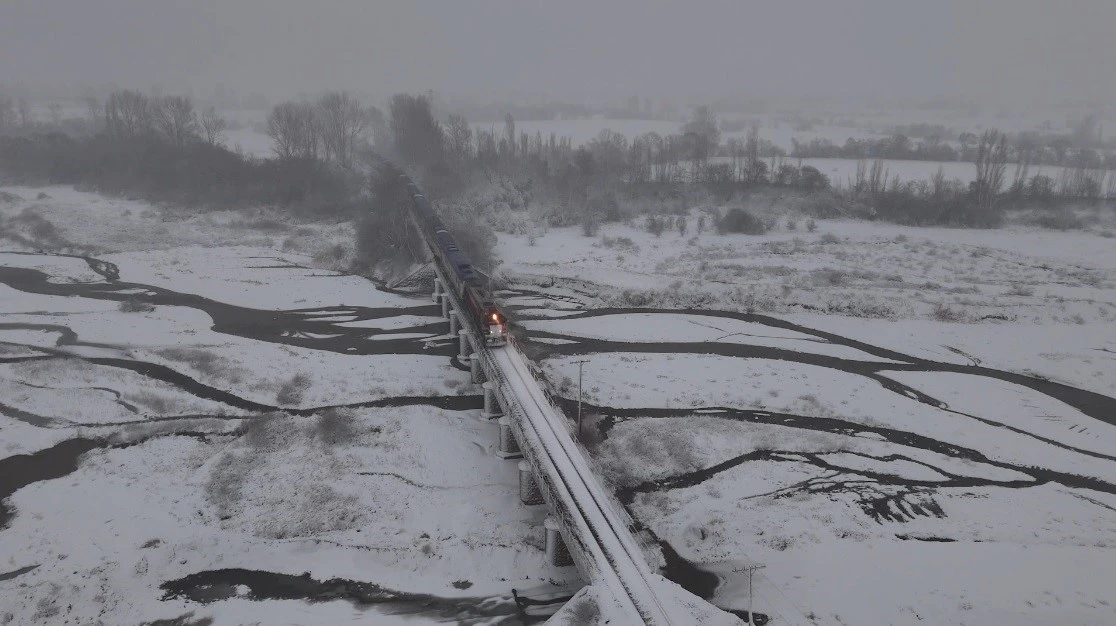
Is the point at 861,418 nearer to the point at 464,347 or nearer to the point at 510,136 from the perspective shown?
the point at 464,347

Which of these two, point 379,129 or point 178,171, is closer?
point 178,171

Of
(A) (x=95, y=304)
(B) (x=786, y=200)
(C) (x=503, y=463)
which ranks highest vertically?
(B) (x=786, y=200)

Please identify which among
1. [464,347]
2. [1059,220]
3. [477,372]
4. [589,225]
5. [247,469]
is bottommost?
[247,469]

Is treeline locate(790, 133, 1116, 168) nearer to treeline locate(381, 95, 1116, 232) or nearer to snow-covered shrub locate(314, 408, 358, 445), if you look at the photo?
treeline locate(381, 95, 1116, 232)

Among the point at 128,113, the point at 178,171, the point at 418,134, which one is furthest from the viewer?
the point at 128,113

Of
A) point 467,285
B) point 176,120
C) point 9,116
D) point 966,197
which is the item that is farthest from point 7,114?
point 966,197

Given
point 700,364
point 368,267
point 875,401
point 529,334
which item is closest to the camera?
point 875,401

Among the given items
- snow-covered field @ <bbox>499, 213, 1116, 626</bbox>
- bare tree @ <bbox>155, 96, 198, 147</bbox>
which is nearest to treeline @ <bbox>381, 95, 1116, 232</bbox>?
snow-covered field @ <bbox>499, 213, 1116, 626</bbox>

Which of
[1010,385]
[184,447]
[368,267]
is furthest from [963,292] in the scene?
[184,447]

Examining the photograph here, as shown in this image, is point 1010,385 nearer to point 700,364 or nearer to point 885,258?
point 700,364
